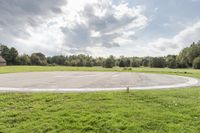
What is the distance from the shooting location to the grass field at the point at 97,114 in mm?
4383

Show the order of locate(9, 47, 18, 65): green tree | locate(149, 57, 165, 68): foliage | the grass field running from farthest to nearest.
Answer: locate(149, 57, 165, 68): foliage, locate(9, 47, 18, 65): green tree, the grass field

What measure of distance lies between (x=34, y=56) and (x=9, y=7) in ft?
218

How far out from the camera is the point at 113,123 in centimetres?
459

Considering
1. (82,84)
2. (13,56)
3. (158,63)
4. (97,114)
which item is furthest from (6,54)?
(97,114)

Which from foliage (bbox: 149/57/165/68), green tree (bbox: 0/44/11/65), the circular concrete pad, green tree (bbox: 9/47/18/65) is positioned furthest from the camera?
foliage (bbox: 149/57/165/68)

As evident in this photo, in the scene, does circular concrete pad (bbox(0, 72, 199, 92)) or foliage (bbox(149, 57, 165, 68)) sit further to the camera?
foliage (bbox(149, 57, 165, 68))

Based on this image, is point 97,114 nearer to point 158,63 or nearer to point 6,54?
point 158,63

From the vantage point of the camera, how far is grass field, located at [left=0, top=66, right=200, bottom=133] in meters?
4.38

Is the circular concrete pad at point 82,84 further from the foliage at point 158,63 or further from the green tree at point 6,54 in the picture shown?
the green tree at point 6,54

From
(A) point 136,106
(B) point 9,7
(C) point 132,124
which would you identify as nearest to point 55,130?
(C) point 132,124

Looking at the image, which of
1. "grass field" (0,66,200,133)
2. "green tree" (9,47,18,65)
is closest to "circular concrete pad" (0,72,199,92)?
"grass field" (0,66,200,133)

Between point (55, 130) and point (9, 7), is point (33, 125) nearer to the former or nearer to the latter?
point (55, 130)

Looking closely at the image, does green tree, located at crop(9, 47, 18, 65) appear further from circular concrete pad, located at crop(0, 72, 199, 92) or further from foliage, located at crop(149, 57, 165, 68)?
circular concrete pad, located at crop(0, 72, 199, 92)

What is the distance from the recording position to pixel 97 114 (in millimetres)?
5137
